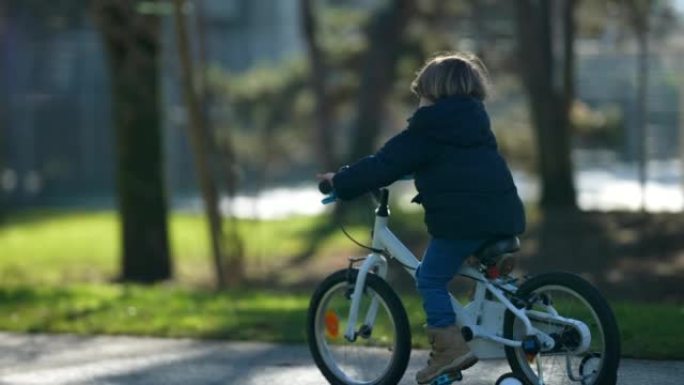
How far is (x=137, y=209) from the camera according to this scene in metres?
18.3

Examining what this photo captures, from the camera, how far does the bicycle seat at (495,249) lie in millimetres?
7020

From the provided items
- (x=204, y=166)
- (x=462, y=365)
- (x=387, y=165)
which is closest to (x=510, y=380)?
(x=462, y=365)

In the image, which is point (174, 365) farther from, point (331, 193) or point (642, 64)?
point (642, 64)

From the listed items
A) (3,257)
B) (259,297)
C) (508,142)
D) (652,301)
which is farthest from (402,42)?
(259,297)

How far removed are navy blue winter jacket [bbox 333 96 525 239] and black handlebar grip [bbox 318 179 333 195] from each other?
0.41 m

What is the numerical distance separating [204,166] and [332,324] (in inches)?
354

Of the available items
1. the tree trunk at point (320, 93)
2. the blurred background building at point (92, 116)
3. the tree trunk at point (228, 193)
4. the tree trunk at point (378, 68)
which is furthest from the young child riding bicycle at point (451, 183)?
the blurred background building at point (92, 116)

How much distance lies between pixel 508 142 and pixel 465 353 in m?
20.6

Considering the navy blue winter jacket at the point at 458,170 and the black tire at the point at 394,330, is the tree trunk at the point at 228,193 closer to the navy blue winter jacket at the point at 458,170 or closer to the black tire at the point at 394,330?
the black tire at the point at 394,330

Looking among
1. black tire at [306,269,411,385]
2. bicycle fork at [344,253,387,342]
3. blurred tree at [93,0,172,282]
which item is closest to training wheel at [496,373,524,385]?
black tire at [306,269,411,385]

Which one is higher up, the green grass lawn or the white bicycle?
the white bicycle

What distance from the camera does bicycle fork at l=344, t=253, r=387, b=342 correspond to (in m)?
7.54

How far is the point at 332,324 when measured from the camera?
784 centimetres

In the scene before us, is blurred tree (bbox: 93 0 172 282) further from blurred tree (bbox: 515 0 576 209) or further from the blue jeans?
the blue jeans
